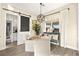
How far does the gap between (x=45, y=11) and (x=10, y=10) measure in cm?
97

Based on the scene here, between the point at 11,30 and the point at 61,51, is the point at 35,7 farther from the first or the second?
the point at 61,51

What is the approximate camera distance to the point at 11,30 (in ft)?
8.95

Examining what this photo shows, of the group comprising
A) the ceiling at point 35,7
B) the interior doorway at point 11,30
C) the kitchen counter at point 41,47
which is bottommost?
the kitchen counter at point 41,47

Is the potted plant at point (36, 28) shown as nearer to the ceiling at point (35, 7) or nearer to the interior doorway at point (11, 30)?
the ceiling at point (35, 7)

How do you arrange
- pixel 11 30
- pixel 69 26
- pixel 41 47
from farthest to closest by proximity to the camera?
1. pixel 69 26
2. pixel 11 30
3. pixel 41 47

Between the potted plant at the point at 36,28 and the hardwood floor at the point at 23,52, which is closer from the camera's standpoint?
the hardwood floor at the point at 23,52

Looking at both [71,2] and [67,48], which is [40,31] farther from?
[71,2]

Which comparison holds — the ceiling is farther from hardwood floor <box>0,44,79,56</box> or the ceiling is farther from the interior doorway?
hardwood floor <box>0,44,79,56</box>

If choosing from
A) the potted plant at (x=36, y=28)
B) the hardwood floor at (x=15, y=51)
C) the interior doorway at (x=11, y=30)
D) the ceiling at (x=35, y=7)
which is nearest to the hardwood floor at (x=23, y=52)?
the hardwood floor at (x=15, y=51)

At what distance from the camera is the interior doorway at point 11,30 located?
266 centimetres

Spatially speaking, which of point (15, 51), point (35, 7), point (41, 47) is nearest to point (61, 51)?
point (41, 47)

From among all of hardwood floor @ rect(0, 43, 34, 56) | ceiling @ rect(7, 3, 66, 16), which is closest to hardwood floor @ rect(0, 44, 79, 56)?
hardwood floor @ rect(0, 43, 34, 56)

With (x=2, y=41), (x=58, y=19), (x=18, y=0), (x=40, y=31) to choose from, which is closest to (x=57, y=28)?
(x=58, y=19)

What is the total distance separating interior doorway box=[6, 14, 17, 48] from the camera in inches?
105
